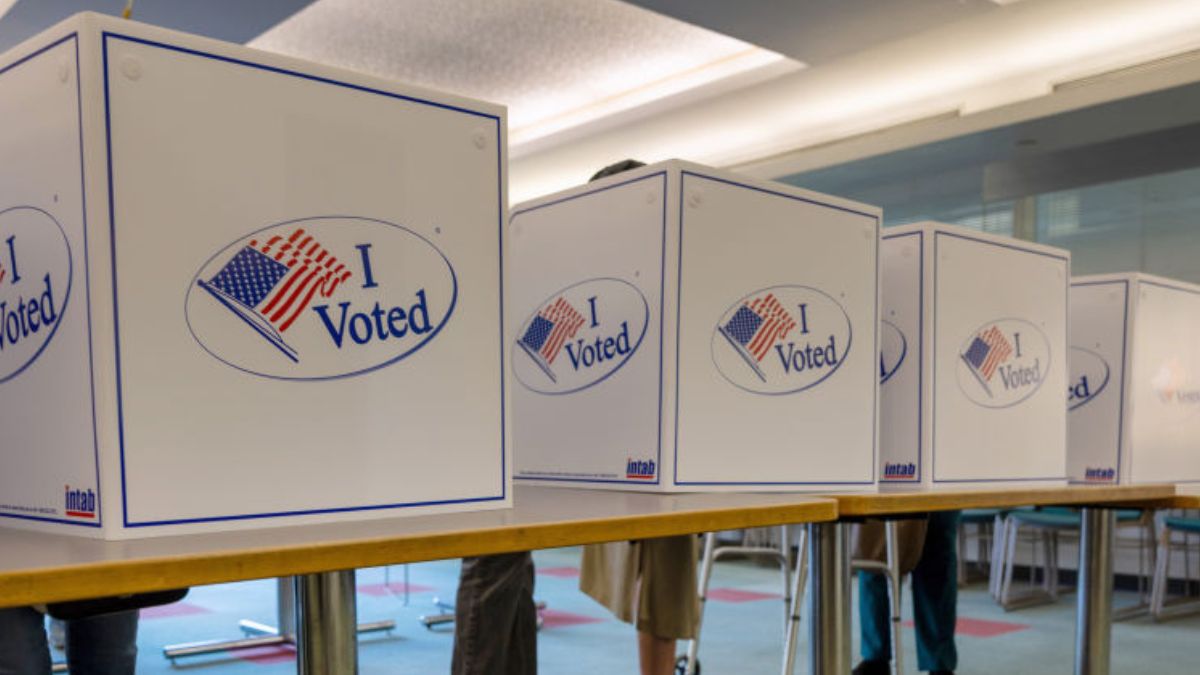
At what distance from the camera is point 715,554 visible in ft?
8.97

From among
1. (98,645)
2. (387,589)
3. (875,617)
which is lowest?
(387,589)

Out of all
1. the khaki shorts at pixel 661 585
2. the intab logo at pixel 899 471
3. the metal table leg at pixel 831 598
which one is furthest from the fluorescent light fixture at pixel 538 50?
the metal table leg at pixel 831 598

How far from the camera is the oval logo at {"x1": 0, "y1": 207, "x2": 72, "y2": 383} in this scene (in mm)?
759

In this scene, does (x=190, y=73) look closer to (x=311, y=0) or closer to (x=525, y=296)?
(x=525, y=296)

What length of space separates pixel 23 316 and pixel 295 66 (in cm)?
28

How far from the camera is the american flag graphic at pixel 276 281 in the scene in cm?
80

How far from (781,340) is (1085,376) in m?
0.95

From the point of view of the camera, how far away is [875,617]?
287 centimetres

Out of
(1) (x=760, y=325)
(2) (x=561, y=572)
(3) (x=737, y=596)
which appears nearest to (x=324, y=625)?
(1) (x=760, y=325)

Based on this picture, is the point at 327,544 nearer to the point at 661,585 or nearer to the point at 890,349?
the point at 890,349

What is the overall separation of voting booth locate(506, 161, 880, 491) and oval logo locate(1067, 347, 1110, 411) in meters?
0.77

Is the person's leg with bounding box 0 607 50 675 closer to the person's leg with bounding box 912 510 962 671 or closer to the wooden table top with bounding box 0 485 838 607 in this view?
the wooden table top with bounding box 0 485 838 607

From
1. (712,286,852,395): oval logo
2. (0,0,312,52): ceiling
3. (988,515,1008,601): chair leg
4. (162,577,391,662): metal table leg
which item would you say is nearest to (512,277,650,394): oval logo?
(712,286,852,395): oval logo

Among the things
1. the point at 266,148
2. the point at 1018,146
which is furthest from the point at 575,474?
the point at 1018,146
